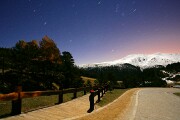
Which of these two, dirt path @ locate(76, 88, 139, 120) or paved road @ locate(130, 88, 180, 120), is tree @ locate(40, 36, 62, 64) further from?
dirt path @ locate(76, 88, 139, 120)

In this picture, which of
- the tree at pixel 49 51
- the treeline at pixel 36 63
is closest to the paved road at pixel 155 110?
the treeline at pixel 36 63

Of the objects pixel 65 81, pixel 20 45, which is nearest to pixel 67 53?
pixel 65 81

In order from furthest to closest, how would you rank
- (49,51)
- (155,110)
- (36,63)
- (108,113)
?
(36,63) < (49,51) < (155,110) < (108,113)

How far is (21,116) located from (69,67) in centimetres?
4575

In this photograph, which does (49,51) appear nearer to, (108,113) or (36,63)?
(36,63)

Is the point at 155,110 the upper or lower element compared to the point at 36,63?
lower

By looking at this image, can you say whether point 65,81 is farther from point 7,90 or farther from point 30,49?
point 7,90

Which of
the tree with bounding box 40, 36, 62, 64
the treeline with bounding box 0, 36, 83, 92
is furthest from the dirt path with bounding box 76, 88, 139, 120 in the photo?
the tree with bounding box 40, 36, 62, 64

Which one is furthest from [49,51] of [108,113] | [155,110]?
[108,113]

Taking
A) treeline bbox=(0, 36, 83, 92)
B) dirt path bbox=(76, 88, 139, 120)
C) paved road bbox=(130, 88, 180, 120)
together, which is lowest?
paved road bbox=(130, 88, 180, 120)

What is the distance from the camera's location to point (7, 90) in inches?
1160

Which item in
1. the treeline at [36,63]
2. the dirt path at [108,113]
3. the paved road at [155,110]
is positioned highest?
the treeline at [36,63]

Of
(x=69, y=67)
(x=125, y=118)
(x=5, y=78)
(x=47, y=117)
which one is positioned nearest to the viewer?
(x=47, y=117)

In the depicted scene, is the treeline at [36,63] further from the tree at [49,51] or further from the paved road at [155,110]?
the paved road at [155,110]
